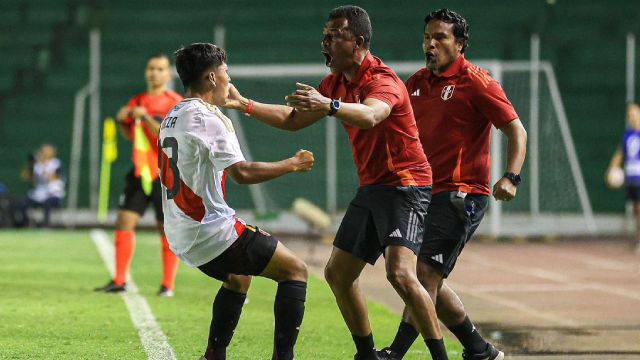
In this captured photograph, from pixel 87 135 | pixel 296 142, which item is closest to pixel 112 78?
pixel 87 135

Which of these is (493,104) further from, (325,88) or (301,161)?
(301,161)

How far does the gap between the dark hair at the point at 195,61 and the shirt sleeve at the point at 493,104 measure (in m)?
1.61

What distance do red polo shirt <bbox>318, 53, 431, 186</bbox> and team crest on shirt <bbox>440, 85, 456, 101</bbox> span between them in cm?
46

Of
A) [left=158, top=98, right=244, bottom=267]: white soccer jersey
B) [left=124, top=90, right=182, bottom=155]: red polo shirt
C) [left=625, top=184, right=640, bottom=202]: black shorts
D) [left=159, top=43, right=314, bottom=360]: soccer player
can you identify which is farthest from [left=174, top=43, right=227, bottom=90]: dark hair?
[left=625, top=184, right=640, bottom=202]: black shorts

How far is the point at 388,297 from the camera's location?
11.9m

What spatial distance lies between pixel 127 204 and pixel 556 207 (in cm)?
1101

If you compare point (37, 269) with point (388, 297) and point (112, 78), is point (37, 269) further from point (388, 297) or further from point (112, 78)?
point (112, 78)

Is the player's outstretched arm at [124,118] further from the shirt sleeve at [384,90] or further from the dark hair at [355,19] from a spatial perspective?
the shirt sleeve at [384,90]

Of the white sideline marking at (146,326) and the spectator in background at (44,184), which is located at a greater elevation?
the white sideline marking at (146,326)

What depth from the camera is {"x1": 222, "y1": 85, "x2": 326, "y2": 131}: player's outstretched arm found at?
699cm

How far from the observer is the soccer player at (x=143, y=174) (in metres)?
11.4

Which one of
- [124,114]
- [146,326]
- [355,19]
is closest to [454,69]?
[355,19]

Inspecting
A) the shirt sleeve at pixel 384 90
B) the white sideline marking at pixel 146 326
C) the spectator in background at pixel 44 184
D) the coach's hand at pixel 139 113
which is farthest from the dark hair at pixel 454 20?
the spectator in background at pixel 44 184

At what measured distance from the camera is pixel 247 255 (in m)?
6.48
